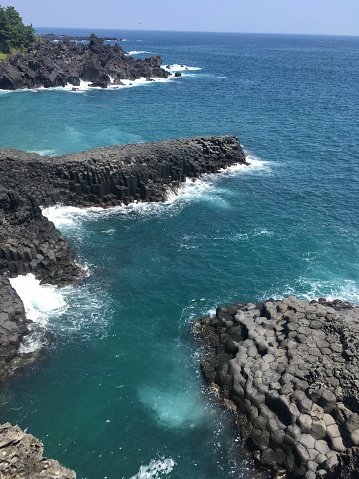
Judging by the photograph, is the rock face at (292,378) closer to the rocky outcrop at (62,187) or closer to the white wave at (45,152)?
the rocky outcrop at (62,187)

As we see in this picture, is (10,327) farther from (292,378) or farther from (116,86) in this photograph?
(116,86)

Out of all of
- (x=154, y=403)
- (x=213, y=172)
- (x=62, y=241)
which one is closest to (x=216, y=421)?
(x=154, y=403)

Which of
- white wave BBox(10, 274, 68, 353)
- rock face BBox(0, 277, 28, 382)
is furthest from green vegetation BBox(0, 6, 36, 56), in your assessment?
rock face BBox(0, 277, 28, 382)

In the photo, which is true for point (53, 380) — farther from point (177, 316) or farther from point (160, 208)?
point (160, 208)

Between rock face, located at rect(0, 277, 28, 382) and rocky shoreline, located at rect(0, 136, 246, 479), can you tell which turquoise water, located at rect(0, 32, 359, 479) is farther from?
rocky shoreline, located at rect(0, 136, 246, 479)

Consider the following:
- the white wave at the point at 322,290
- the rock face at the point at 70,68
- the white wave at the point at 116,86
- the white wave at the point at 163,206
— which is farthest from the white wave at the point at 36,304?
the rock face at the point at 70,68
